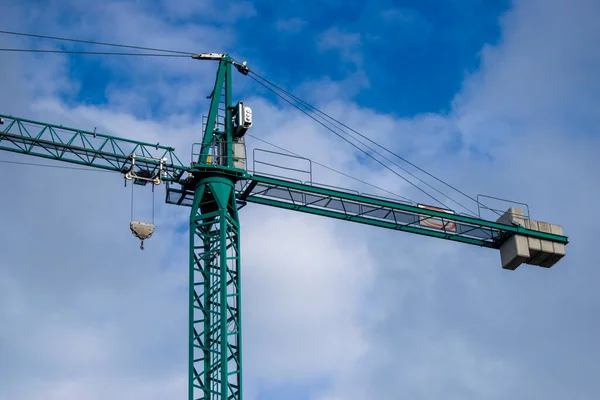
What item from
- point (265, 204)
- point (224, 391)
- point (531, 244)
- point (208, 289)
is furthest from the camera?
point (531, 244)

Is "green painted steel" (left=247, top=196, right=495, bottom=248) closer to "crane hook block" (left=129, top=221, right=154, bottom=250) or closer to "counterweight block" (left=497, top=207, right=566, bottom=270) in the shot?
"counterweight block" (left=497, top=207, right=566, bottom=270)

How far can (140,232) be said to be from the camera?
205ft

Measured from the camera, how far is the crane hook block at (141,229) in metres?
62.4

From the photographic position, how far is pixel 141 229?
2462 inches

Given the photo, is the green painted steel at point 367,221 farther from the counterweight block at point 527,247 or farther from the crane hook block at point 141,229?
the crane hook block at point 141,229

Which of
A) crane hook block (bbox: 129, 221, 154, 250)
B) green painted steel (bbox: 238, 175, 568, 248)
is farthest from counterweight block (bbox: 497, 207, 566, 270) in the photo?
crane hook block (bbox: 129, 221, 154, 250)

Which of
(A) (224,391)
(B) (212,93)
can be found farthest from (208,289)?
(B) (212,93)

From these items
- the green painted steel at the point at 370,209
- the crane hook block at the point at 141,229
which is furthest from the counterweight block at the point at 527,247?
the crane hook block at the point at 141,229

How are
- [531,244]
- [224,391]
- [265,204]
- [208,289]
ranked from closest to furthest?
[224,391] < [208,289] < [265,204] < [531,244]

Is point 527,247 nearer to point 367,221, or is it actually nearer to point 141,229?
point 367,221

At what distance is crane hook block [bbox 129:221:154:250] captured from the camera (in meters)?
62.4

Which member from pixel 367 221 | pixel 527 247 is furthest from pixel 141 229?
pixel 527 247

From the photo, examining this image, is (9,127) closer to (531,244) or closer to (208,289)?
(208,289)

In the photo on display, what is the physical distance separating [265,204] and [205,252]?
5.34 m
